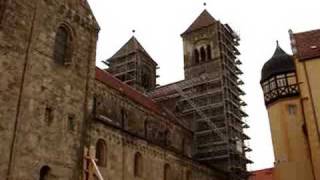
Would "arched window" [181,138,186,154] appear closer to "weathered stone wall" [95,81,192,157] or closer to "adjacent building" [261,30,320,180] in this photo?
"weathered stone wall" [95,81,192,157]

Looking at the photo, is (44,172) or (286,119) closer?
(44,172)

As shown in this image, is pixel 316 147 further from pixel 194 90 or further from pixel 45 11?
pixel 194 90

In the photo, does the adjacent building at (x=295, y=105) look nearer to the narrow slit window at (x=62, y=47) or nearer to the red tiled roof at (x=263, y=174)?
the narrow slit window at (x=62, y=47)

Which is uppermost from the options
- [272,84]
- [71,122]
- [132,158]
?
[272,84]

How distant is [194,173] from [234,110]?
1222cm

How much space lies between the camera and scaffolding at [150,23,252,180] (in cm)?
4112

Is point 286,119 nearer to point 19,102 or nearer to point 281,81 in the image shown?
point 281,81

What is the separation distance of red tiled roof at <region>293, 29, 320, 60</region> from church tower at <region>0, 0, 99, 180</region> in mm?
12544

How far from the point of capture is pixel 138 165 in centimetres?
2805

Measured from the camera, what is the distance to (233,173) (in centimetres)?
3950

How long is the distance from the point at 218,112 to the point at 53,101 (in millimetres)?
25468

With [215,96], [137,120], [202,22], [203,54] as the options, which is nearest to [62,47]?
[137,120]

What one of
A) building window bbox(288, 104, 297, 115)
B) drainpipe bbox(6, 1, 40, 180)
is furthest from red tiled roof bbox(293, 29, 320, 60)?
drainpipe bbox(6, 1, 40, 180)

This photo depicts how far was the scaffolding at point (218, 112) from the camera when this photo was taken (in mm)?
41125
